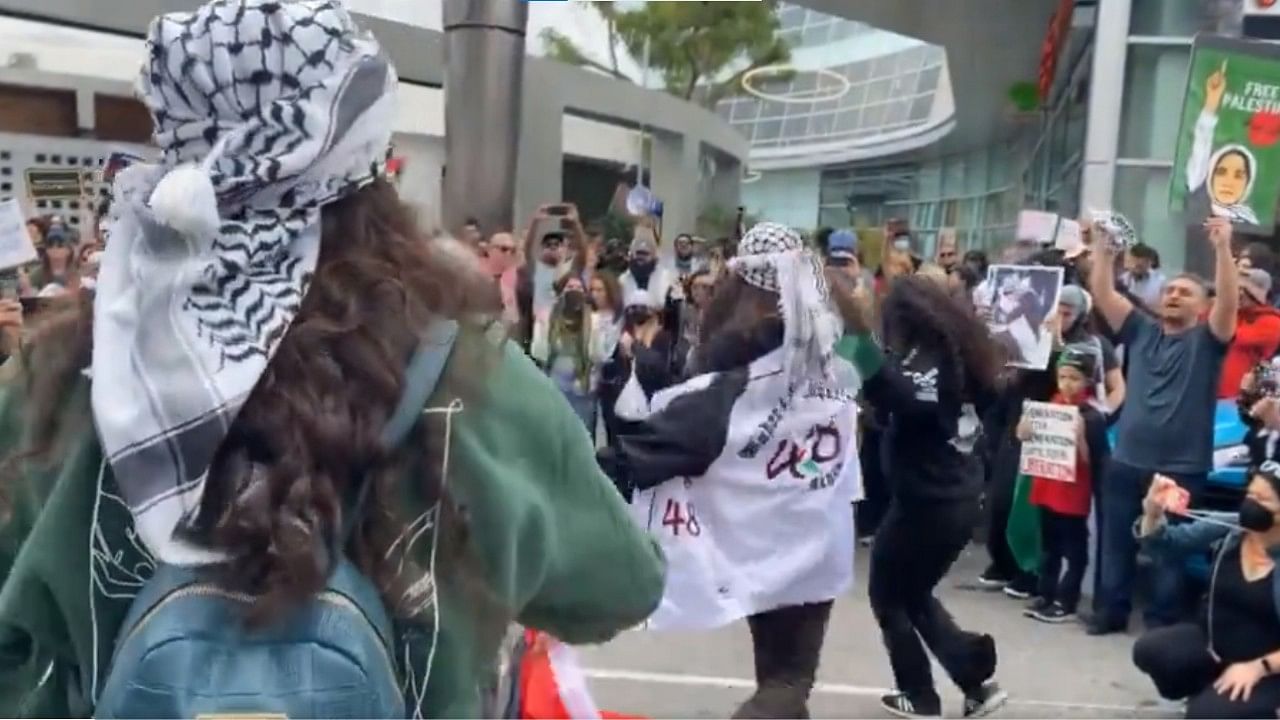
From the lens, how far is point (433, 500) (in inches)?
59.2

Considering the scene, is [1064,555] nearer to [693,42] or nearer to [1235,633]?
[1235,633]

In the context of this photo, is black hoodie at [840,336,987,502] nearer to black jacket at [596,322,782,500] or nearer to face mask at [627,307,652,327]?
black jacket at [596,322,782,500]

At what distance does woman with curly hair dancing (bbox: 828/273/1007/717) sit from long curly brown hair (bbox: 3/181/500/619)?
431cm

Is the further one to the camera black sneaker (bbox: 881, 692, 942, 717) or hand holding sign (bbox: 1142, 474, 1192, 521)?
black sneaker (bbox: 881, 692, 942, 717)

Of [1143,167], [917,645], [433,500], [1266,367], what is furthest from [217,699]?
[1143,167]

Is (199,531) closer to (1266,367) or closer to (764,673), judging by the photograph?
(764,673)

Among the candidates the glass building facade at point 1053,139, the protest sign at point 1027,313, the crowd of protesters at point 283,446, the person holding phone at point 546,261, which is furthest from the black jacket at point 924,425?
the glass building facade at point 1053,139

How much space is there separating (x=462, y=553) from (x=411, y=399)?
176mm

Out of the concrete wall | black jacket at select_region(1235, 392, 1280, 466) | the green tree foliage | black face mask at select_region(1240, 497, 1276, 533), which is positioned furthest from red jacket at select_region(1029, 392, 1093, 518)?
the concrete wall

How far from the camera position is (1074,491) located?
7.88m

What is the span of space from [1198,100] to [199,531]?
24.8ft

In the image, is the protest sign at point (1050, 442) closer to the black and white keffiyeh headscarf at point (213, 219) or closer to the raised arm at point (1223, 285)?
the raised arm at point (1223, 285)

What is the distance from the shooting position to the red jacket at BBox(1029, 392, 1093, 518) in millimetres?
7820

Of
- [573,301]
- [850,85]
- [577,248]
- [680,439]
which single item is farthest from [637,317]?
[850,85]
